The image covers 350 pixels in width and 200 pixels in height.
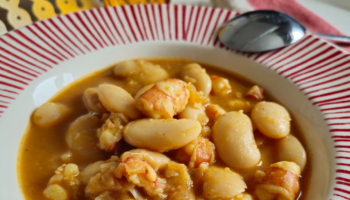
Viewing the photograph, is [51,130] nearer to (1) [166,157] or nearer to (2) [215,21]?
(1) [166,157]

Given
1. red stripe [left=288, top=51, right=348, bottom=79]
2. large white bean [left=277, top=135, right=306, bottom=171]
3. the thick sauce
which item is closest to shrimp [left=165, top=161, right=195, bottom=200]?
the thick sauce

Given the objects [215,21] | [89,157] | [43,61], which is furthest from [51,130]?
[215,21]

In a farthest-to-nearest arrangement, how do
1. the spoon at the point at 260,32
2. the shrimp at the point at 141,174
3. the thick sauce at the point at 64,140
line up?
the spoon at the point at 260,32
the thick sauce at the point at 64,140
the shrimp at the point at 141,174

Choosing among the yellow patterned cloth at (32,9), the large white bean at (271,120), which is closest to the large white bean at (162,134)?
the large white bean at (271,120)

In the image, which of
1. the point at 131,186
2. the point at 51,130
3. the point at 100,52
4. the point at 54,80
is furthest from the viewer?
the point at 100,52

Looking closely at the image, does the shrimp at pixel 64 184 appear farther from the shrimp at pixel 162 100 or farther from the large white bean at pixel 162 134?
the shrimp at pixel 162 100

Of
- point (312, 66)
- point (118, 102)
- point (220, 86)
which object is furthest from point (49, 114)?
point (312, 66)
